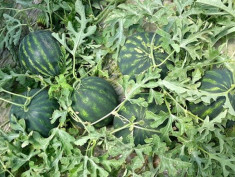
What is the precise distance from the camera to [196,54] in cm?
240

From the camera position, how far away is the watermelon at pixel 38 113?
2561mm

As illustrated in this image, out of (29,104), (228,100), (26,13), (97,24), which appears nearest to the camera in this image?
(228,100)

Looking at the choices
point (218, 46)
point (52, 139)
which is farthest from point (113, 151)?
point (218, 46)

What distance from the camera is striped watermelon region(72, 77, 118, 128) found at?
2.50 metres

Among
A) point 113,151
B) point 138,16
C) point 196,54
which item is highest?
point 138,16

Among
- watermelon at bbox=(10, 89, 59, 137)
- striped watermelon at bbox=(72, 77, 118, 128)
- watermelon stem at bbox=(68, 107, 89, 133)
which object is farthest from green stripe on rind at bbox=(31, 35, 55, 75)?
watermelon stem at bbox=(68, 107, 89, 133)

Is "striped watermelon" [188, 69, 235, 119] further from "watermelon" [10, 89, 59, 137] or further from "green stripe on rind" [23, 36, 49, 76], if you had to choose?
"green stripe on rind" [23, 36, 49, 76]

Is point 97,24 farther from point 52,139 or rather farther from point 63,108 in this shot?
point 52,139

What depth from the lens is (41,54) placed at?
2.71 metres

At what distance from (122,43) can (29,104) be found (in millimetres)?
826

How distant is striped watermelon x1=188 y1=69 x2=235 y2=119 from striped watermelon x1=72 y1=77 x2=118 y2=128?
1.94 feet

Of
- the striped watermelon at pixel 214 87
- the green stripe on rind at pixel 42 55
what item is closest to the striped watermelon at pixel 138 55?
the striped watermelon at pixel 214 87

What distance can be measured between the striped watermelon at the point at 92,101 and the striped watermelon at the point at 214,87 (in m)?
0.59

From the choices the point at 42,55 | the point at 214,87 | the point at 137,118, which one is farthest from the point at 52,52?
the point at 214,87
